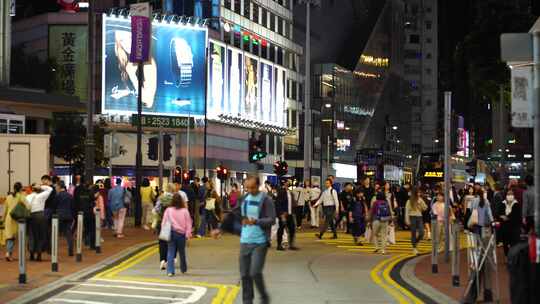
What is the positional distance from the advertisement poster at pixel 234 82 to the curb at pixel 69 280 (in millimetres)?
55401

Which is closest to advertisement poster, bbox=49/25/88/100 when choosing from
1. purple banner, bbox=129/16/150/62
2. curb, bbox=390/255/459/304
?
purple banner, bbox=129/16/150/62

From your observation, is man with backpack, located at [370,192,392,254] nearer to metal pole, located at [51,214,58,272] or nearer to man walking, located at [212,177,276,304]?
metal pole, located at [51,214,58,272]

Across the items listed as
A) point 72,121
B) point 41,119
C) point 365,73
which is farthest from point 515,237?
point 365,73

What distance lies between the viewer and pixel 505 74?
27016 millimetres

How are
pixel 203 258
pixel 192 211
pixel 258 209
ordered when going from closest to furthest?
pixel 258 209, pixel 203 258, pixel 192 211

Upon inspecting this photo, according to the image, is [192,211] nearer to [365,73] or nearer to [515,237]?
[515,237]

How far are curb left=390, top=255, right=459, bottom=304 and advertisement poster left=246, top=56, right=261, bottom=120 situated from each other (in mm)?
61494

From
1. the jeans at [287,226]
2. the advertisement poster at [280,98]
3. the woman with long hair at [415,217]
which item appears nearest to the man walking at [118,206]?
the jeans at [287,226]

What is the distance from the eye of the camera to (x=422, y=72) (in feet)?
588

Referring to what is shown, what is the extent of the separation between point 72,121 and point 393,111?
3552 inches

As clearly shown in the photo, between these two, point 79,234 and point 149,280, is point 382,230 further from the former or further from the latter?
point 149,280

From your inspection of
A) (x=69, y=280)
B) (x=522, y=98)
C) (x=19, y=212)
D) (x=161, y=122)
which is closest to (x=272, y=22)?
(x=161, y=122)

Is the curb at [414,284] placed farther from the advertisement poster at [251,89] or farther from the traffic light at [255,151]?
the advertisement poster at [251,89]

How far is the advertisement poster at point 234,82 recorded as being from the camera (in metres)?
79.8
